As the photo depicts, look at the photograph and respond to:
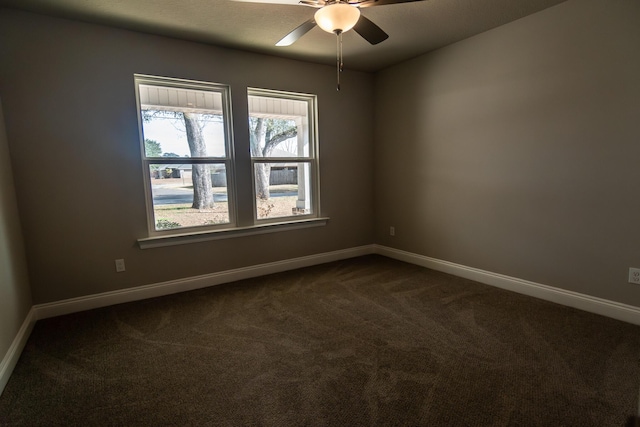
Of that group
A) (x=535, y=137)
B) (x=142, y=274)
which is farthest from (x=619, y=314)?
(x=142, y=274)

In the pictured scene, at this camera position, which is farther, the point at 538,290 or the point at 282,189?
the point at 282,189

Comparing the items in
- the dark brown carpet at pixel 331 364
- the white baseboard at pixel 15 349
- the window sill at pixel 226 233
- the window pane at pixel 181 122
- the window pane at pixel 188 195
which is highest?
the window pane at pixel 181 122

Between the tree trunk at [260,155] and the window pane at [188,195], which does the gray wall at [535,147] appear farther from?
the window pane at [188,195]

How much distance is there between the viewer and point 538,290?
2.94 metres

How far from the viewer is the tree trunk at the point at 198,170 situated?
330 centimetres

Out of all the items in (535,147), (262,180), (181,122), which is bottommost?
(262,180)

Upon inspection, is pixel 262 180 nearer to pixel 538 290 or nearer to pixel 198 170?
pixel 198 170

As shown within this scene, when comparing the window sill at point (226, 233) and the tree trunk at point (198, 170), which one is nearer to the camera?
the window sill at point (226, 233)

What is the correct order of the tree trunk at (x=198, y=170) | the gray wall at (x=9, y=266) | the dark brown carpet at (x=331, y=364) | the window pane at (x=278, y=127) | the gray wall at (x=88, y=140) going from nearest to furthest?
the dark brown carpet at (x=331, y=364) < the gray wall at (x=9, y=266) < the gray wall at (x=88, y=140) < the tree trunk at (x=198, y=170) < the window pane at (x=278, y=127)

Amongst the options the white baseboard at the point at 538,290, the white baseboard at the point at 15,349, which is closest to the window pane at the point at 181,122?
the white baseboard at the point at 15,349

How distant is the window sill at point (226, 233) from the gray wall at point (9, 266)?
860 mm

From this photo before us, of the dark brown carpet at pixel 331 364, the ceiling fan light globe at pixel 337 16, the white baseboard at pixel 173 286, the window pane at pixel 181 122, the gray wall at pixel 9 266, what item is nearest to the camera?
→ the dark brown carpet at pixel 331 364

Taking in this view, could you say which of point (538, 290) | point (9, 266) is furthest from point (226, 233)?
point (538, 290)

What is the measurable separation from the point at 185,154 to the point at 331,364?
8.21 feet
